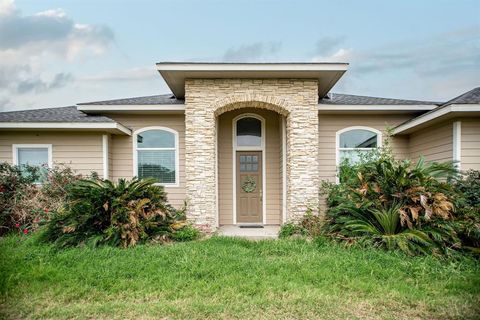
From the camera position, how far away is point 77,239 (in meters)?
6.71

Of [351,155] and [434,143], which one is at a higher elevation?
[434,143]

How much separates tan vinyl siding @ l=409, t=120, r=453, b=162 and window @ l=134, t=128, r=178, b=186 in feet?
22.9

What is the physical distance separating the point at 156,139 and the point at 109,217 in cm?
365

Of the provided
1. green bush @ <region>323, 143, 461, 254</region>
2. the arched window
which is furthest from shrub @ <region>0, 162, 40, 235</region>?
the arched window

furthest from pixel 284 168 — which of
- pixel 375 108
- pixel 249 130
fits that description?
pixel 375 108

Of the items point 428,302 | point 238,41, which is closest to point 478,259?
point 428,302

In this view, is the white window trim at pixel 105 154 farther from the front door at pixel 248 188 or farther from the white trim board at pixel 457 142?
the white trim board at pixel 457 142

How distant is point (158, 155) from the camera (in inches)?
400

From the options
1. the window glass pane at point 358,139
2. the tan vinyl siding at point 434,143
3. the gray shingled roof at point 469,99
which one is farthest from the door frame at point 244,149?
the gray shingled roof at point 469,99

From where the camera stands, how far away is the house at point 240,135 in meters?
8.36

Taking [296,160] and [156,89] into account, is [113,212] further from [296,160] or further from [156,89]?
[156,89]

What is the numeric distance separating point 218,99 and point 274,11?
3630 mm

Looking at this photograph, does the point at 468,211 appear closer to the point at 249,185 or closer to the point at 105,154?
the point at 249,185

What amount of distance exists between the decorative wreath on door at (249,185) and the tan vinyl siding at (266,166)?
1.32 ft
